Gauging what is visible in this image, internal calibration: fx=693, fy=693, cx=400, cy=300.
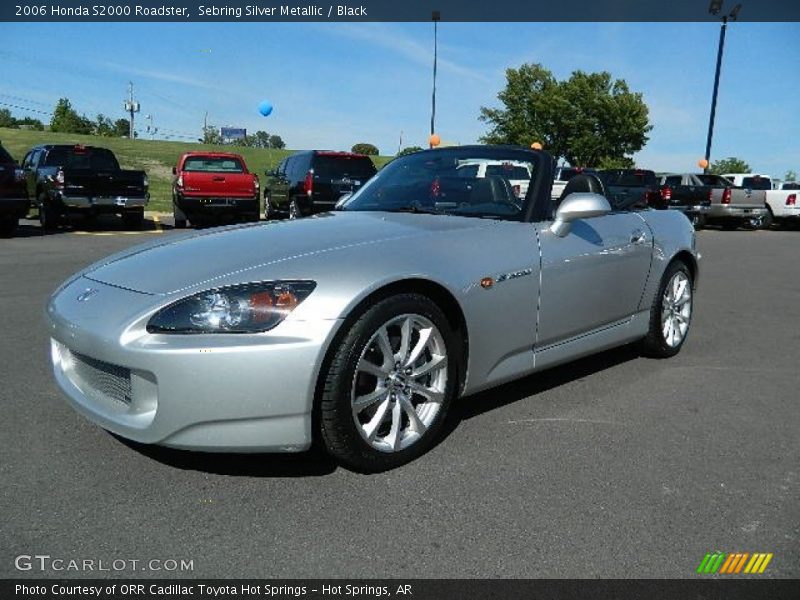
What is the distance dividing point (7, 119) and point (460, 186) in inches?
5286

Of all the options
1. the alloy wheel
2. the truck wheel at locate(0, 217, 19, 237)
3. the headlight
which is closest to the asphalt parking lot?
the alloy wheel

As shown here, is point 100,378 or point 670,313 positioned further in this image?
point 670,313

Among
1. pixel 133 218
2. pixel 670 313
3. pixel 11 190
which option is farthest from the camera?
pixel 133 218

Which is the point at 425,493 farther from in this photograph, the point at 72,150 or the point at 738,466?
the point at 72,150

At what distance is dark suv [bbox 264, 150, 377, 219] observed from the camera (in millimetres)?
13984

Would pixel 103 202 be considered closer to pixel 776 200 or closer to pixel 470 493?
pixel 470 493

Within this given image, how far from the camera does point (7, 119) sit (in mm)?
116750

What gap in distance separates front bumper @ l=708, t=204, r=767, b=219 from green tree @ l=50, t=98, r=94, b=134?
104 meters

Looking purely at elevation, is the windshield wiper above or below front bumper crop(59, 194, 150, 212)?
above

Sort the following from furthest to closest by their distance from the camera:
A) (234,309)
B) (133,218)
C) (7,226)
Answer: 1. (133,218)
2. (7,226)
3. (234,309)

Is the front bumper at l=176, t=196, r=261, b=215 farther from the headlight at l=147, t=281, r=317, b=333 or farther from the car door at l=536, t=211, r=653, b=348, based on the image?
the headlight at l=147, t=281, r=317, b=333

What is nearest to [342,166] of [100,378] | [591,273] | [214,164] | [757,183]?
[214,164]

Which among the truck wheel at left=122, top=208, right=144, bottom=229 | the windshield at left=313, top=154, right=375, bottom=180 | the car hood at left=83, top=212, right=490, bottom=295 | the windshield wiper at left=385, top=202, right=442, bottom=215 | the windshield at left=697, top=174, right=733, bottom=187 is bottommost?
the truck wheel at left=122, top=208, right=144, bottom=229

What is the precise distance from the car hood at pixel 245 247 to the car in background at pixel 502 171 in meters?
0.48
